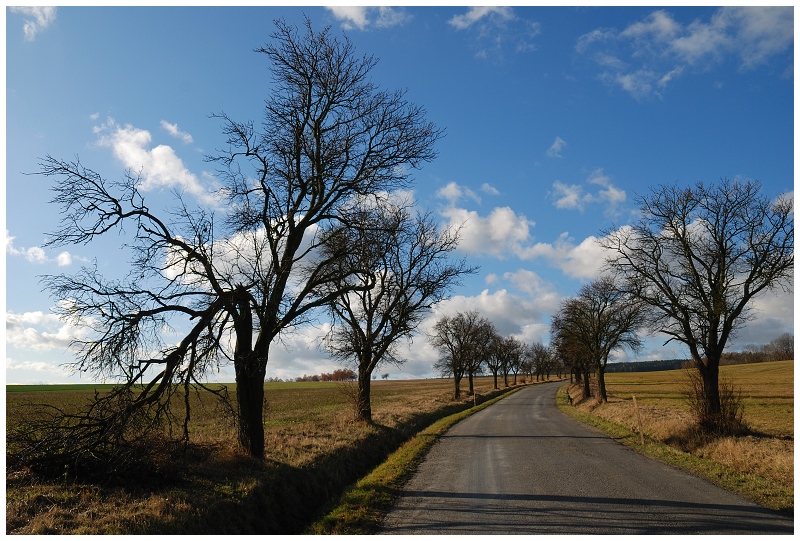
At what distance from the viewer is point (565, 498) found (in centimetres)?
966

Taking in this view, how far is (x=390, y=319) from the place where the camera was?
24781 millimetres

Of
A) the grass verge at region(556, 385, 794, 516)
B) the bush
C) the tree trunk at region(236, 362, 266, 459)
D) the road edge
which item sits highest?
the tree trunk at region(236, 362, 266, 459)

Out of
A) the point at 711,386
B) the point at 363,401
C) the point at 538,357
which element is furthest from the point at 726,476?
the point at 538,357

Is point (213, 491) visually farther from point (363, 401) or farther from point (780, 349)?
point (780, 349)

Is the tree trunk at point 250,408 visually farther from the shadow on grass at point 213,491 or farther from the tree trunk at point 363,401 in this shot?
the tree trunk at point 363,401

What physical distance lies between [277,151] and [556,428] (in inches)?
718

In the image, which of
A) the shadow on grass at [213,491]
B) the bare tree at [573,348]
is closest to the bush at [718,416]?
the shadow on grass at [213,491]

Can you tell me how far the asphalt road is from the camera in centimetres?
789

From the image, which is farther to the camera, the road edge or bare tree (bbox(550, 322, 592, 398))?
bare tree (bbox(550, 322, 592, 398))

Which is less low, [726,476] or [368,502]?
[368,502]

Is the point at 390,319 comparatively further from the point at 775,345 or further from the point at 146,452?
the point at 775,345

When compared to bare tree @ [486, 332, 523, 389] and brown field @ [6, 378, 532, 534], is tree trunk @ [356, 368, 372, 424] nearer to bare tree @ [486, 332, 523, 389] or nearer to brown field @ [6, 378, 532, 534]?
brown field @ [6, 378, 532, 534]

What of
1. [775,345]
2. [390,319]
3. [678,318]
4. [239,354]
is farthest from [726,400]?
[775,345]

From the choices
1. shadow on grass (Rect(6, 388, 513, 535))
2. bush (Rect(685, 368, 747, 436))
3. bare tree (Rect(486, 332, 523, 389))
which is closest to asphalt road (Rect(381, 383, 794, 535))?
shadow on grass (Rect(6, 388, 513, 535))
